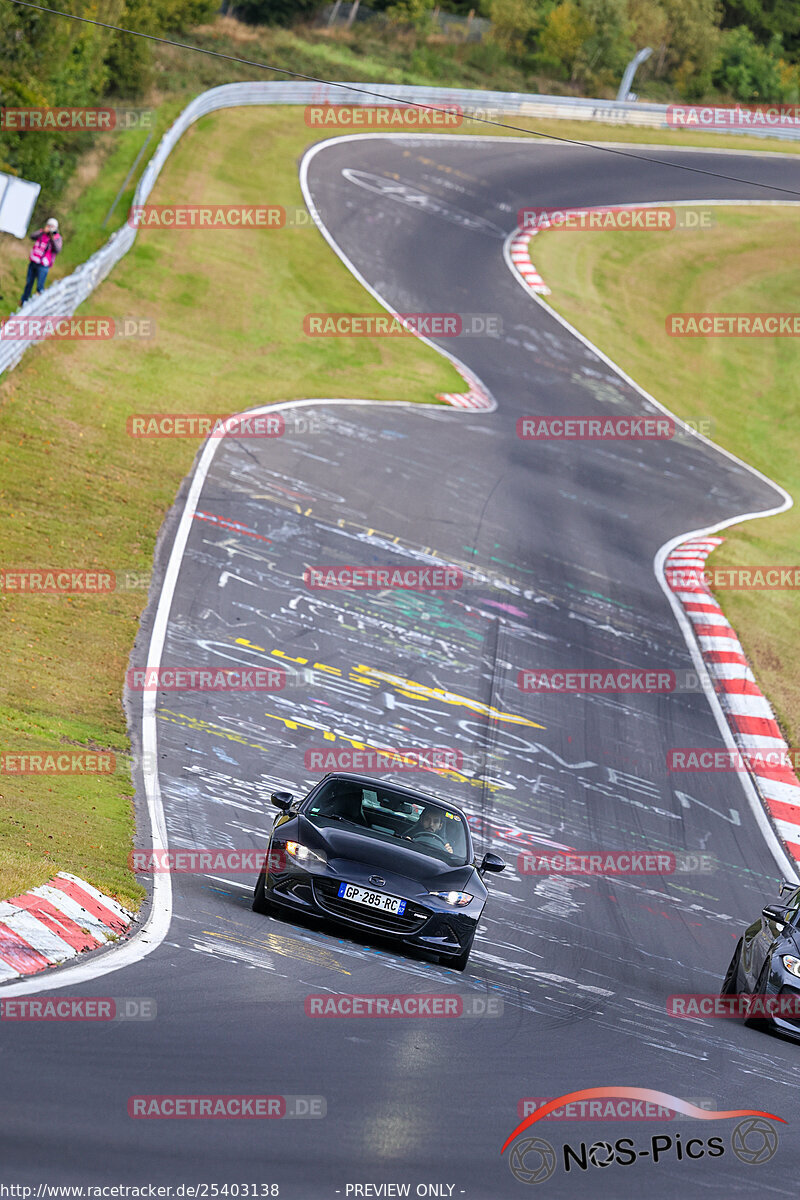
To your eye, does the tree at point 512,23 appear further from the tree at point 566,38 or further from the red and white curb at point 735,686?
the red and white curb at point 735,686

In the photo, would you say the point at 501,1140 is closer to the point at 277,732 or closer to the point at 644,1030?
the point at 644,1030

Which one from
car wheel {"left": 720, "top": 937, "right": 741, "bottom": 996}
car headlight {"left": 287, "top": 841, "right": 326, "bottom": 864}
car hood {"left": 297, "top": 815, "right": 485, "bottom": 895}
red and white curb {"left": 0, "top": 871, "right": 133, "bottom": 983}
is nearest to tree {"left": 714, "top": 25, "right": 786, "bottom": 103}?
car wheel {"left": 720, "top": 937, "right": 741, "bottom": 996}

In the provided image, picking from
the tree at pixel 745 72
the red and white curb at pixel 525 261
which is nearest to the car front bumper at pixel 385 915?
the red and white curb at pixel 525 261

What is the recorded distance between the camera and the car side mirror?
11.9m

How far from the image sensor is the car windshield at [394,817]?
39.3ft

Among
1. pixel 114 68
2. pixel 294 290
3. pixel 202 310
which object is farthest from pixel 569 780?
pixel 114 68

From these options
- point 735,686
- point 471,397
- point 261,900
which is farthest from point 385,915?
point 471,397

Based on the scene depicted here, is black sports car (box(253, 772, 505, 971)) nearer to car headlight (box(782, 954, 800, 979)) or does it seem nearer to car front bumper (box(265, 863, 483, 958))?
car front bumper (box(265, 863, 483, 958))

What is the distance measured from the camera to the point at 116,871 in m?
12.0

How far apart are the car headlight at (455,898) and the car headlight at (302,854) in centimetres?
89

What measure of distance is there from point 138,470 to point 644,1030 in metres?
15.9

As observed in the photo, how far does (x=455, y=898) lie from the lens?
37.2 ft

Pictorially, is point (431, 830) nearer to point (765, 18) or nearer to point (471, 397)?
point (471, 397)

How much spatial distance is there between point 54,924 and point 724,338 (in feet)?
126
